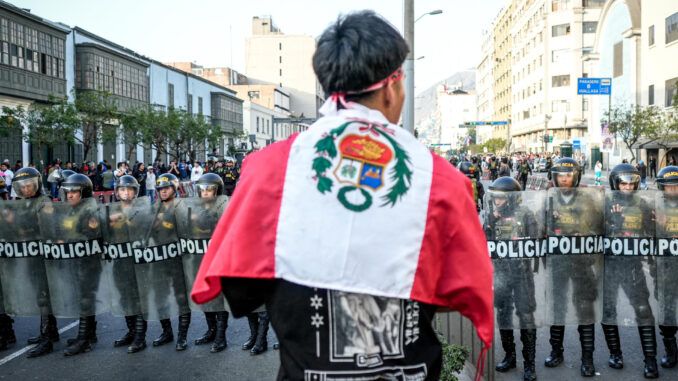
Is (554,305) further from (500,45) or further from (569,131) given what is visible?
(500,45)

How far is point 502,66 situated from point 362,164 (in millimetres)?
106568

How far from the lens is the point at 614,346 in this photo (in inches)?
233

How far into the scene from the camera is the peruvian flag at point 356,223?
1811 millimetres

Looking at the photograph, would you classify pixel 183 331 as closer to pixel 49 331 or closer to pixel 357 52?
pixel 49 331

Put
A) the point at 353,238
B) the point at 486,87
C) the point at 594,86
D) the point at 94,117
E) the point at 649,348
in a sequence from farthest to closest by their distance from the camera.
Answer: the point at 486,87, the point at 594,86, the point at 94,117, the point at 649,348, the point at 353,238

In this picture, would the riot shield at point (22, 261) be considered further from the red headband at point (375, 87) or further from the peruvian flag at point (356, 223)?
the red headband at point (375, 87)

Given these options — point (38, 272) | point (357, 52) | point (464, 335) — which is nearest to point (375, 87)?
point (357, 52)

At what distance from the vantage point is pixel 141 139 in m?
36.2

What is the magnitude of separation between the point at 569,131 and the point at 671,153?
37154 millimetres

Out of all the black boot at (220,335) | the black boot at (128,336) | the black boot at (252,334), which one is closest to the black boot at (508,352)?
the black boot at (252,334)

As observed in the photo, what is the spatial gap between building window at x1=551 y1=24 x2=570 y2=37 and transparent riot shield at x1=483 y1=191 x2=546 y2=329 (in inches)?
2890

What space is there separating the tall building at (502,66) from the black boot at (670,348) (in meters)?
94.1

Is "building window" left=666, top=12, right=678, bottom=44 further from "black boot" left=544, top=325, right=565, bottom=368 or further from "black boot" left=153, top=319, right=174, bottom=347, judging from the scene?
"black boot" left=153, top=319, right=174, bottom=347

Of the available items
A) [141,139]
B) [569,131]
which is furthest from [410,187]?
[569,131]
